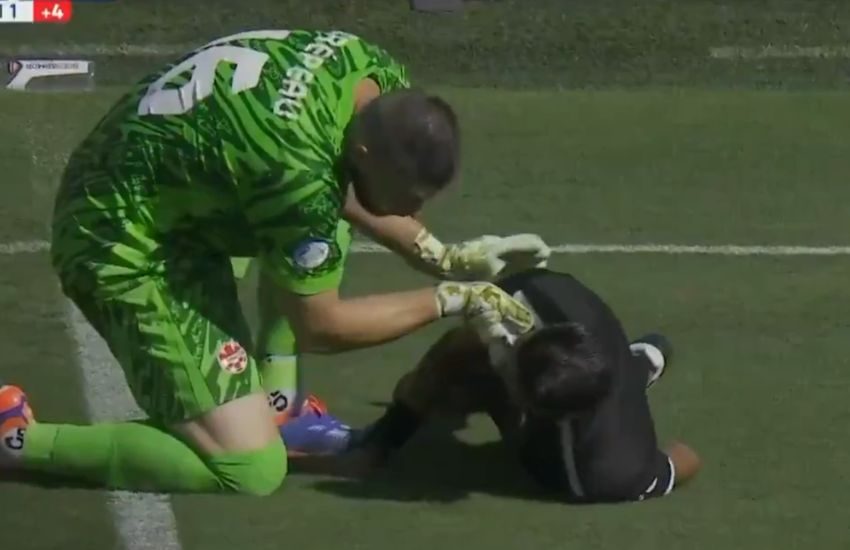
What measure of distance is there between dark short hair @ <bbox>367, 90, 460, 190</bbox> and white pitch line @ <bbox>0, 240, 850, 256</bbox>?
3.03 m

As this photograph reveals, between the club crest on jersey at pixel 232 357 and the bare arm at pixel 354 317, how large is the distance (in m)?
0.20

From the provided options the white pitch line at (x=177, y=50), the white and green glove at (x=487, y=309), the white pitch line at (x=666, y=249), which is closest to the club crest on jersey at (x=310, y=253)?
the white and green glove at (x=487, y=309)

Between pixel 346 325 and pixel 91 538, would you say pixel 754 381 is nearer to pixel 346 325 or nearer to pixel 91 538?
pixel 346 325

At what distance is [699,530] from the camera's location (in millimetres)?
4961

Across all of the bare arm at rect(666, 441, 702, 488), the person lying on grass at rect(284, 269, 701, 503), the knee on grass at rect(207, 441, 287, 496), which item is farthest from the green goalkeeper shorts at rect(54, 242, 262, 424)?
the bare arm at rect(666, 441, 702, 488)

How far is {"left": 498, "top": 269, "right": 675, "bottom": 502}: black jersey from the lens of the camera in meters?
4.98

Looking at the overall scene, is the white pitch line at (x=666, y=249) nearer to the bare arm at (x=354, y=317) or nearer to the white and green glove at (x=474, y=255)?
the white and green glove at (x=474, y=255)

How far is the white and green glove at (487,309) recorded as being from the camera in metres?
4.89

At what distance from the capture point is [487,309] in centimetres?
491

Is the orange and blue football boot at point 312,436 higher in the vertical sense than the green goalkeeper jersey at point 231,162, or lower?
lower

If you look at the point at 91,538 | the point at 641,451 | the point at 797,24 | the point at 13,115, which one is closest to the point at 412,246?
the point at 641,451

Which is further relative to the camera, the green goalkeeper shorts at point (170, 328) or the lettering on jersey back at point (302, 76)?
the green goalkeeper shorts at point (170, 328)

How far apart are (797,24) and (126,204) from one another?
26.8 ft

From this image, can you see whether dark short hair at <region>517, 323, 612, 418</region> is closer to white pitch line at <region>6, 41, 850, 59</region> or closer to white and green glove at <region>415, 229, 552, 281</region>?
white and green glove at <region>415, 229, 552, 281</region>
